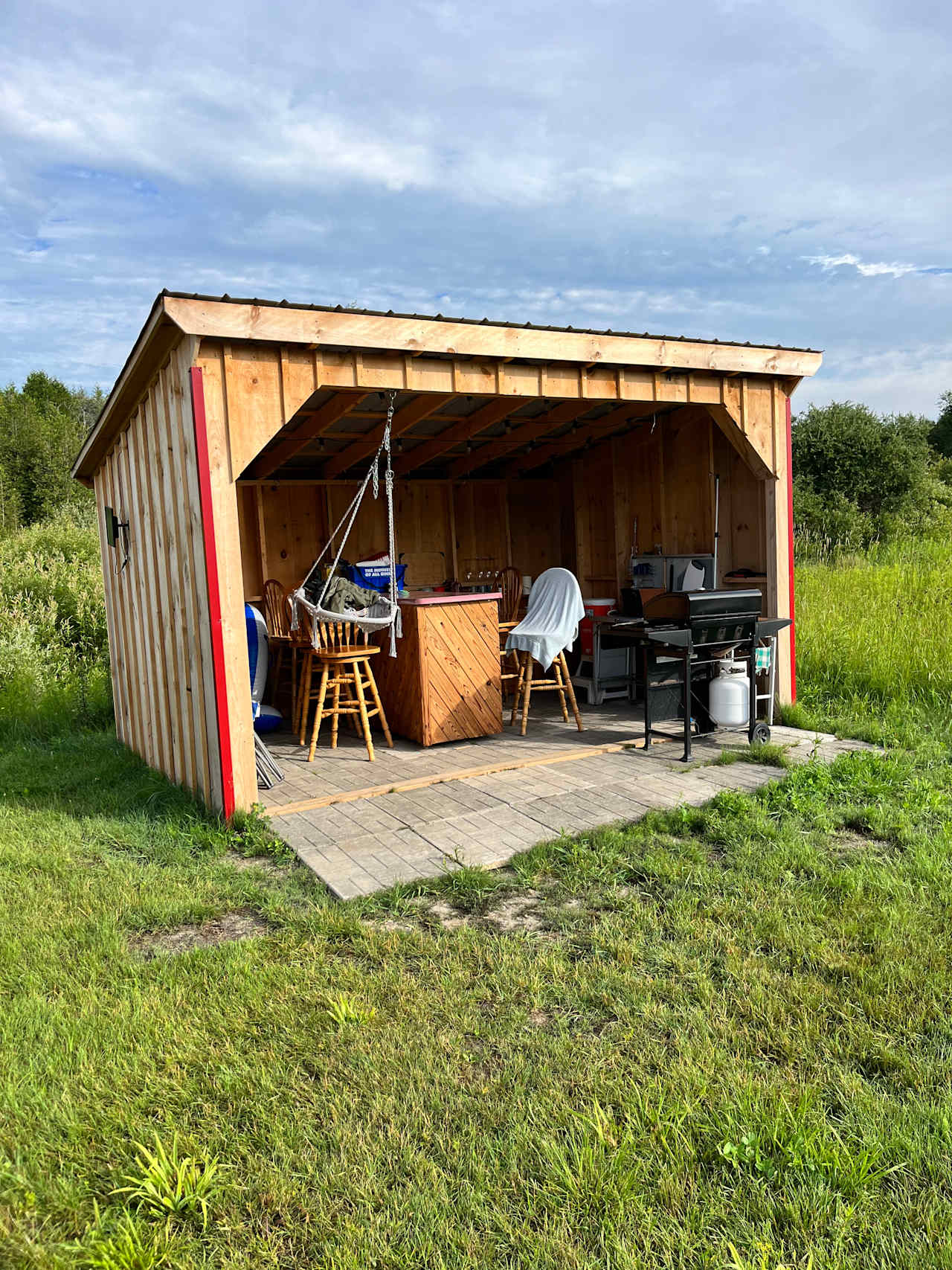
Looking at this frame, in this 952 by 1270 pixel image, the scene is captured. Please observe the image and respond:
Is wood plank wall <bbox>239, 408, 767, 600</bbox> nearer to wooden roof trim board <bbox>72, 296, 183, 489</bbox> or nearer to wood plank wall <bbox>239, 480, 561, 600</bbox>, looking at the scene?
wood plank wall <bbox>239, 480, 561, 600</bbox>

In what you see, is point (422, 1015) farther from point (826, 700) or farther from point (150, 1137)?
point (826, 700)

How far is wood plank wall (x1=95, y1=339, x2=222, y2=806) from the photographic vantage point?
4.72 meters

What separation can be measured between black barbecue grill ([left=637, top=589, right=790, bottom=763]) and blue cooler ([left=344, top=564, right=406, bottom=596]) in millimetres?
3336

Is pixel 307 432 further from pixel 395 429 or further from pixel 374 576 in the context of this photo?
pixel 374 576

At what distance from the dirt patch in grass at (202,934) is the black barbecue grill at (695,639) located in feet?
10.4

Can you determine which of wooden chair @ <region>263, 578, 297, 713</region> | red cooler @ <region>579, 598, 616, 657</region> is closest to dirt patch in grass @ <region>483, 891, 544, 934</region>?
wooden chair @ <region>263, 578, 297, 713</region>

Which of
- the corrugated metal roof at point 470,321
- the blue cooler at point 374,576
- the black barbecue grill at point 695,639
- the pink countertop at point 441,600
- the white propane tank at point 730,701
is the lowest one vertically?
the white propane tank at point 730,701

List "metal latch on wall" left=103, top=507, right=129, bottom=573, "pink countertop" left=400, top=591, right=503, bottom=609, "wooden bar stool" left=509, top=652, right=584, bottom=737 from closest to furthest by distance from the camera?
"pink countertop" left=400, top=591, right=503, bottom=609
"metal latch on wall" left=103, top=507, right=129, bottom=573
"wooden bar stool" left=509, top=652, right=584, bottom=737

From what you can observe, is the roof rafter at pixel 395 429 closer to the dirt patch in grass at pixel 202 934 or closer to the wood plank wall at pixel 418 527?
the wood plank wall at pixel 418 527

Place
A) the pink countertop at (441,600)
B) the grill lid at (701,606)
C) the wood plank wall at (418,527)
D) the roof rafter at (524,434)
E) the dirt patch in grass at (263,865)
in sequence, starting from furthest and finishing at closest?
the wood plank wall at (418,527) < the roof rafter at (524,434) < the pink countertop at (441,600) < the grill lid at (701,606) < the dirt patch in grass at (263,865)

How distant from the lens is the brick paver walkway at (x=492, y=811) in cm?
405

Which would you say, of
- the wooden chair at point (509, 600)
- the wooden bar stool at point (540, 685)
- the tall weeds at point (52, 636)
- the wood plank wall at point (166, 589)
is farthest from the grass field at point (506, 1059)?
the tall weeds at point (52, 636)

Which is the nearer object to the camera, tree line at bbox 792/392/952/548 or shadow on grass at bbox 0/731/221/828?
shadow on grass at bbox 0/731/221/828

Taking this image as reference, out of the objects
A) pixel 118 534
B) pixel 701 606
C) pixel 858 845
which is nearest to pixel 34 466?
pixel 118 534
